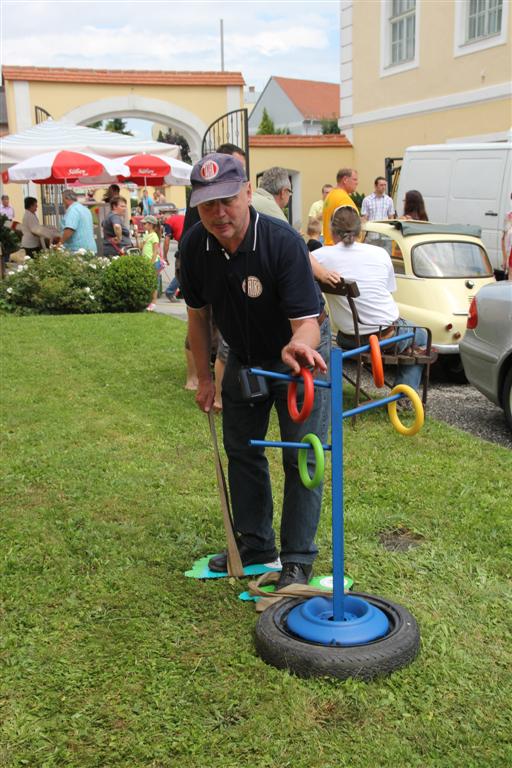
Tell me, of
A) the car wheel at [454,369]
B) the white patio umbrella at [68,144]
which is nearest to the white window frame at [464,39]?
the white patio umbrella at [68,144]

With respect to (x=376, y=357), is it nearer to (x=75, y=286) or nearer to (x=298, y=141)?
(x=75, y=286)

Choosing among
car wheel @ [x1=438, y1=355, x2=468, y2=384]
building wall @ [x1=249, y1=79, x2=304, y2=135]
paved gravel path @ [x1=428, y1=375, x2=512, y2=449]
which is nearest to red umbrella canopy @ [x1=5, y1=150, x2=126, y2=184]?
car wheel @ [x1=438, y1=355, x2=468, y2=384]

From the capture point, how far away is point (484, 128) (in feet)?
59.7

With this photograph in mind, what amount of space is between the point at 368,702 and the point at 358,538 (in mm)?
1463

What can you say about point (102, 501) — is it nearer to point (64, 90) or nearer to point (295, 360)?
point (295, 360)

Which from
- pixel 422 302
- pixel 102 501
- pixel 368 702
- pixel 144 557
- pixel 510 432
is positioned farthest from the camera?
pixel 422 302

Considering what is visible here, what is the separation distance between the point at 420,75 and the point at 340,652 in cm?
1957

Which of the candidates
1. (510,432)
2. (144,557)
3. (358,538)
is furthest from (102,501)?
(510,432)

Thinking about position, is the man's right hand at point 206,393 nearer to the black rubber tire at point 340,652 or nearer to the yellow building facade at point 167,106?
the black rubber tire at point 340,652

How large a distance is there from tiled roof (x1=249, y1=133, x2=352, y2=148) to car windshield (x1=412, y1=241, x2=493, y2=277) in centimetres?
1529

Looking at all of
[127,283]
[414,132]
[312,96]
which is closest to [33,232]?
[127,283]

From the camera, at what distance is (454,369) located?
872cm

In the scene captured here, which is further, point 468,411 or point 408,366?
point 468,411

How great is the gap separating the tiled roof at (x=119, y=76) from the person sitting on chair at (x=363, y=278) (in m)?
18.9
